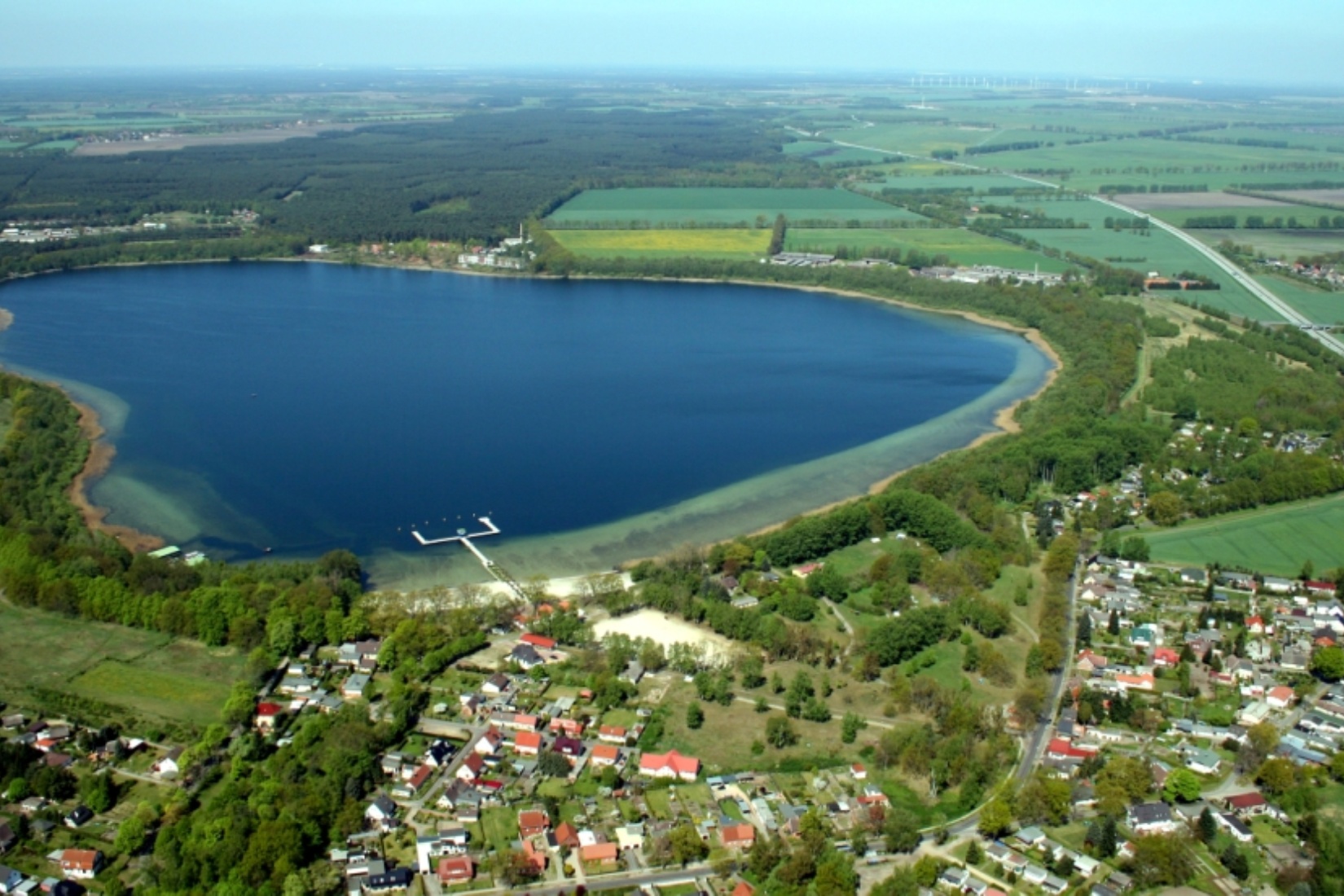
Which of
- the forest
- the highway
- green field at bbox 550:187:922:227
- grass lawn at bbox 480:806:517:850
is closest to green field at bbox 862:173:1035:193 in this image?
the highway

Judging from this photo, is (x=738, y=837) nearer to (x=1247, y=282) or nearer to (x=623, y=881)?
(x=623, y=881)

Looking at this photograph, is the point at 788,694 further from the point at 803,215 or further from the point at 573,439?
the point at 803,215

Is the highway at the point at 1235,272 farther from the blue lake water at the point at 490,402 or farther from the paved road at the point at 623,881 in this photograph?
the paved road at the point at 623,881

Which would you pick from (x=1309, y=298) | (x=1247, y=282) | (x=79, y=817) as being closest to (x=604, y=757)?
(x=79, y=817)

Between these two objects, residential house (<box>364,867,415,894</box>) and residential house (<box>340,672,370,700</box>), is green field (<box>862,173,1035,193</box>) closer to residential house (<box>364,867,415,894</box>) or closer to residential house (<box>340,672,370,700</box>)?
residential house (<box>340,672,370,700</box>)

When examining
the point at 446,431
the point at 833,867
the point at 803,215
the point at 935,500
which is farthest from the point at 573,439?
the point at 803,215

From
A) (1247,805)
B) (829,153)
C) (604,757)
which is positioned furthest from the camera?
(829,153)
